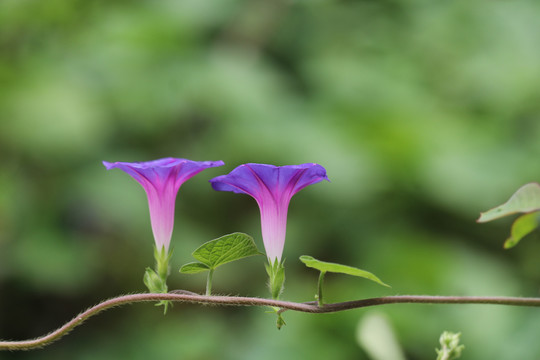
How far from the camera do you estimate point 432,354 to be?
5.17 ft

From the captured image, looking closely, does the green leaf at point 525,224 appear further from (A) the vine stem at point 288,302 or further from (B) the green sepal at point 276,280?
(B) the green sepal at point 276,280

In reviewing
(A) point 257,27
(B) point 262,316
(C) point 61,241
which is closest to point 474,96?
(A) point 257,27

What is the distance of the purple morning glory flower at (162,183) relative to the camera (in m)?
0.59

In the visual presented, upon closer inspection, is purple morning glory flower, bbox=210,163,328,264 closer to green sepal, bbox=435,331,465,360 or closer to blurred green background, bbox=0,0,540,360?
green sepal, bbox=435,331,465,360

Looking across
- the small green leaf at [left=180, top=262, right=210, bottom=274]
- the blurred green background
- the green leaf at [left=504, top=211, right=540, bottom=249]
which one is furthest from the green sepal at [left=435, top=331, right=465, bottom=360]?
the blurred green background

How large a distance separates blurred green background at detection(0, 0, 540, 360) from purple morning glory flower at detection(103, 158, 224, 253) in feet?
3.15

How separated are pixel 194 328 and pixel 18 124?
0.79m

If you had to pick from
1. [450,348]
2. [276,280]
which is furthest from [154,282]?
[450,348]

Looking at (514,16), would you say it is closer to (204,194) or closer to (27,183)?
(204,194)

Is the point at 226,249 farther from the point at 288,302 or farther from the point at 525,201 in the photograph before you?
the point at 525,201

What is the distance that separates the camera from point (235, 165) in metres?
1.85

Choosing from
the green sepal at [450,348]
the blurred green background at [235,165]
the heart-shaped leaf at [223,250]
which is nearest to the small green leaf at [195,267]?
the heart-shaped leaf at [223,250]

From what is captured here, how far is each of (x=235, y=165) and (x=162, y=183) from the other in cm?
122

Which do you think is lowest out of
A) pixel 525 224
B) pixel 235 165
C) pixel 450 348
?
pixel 450 348
